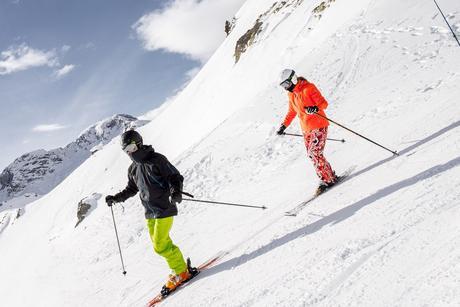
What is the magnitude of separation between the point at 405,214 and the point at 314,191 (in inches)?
109

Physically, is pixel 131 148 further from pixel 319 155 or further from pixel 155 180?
pixel 319 155

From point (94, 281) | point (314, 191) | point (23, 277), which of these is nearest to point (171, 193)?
point (314, 191)

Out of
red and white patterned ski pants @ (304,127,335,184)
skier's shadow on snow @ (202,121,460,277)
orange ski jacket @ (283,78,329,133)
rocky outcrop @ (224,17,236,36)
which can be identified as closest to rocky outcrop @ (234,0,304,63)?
rocky outcrop @ (224,17,236,36)

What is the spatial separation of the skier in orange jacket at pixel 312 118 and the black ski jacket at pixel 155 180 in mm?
2507

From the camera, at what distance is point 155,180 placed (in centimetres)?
572

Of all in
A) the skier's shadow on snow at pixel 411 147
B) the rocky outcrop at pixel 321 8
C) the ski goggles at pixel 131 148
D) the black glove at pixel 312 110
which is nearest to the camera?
the ski goggles at pixel 131 148

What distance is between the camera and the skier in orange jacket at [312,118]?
21.7 ft

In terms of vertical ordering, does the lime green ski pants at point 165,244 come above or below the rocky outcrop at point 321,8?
below

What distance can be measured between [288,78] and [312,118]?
2.64 feet

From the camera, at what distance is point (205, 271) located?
586 centimetres

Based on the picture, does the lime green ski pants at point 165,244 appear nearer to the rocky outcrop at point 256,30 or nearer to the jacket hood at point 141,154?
the jacket hood at point 141,154

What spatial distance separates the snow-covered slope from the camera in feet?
12.3

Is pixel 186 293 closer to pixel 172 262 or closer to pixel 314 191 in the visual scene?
pixel 172 262

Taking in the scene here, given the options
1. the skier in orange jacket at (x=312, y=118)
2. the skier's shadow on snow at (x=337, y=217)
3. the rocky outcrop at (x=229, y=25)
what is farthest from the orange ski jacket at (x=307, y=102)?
the rocky outcrop at (x=229, y=25)
